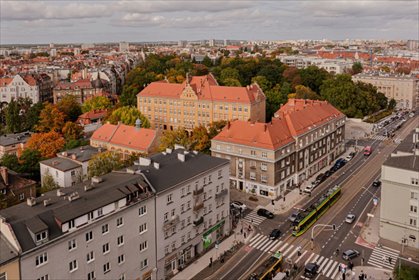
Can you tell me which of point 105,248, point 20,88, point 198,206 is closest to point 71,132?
point 198,206

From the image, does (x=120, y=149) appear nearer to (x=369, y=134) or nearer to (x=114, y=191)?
(x=114, y=191)

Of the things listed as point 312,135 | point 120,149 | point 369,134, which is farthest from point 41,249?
point 369,134

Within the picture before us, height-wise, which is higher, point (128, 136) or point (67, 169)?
point (128, 136)

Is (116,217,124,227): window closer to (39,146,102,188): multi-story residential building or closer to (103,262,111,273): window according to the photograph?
(103,262,111,273): window

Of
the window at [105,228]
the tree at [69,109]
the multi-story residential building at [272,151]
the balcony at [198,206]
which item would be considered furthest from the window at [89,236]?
the tree at [69,109]

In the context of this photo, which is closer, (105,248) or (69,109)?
(105,248)

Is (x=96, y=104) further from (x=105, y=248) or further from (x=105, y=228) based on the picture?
(x=105, y=248)
